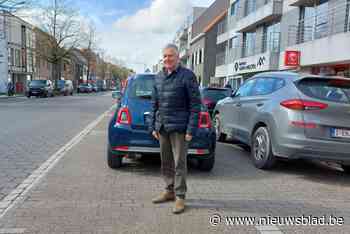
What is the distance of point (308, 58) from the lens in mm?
17266

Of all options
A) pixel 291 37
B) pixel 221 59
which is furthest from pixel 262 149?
pixel 221 59

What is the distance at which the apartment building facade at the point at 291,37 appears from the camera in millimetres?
15484

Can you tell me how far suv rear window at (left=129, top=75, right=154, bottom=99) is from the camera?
18.4 feet

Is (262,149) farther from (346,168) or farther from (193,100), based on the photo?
(193,100)

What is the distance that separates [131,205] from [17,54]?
51.1 m

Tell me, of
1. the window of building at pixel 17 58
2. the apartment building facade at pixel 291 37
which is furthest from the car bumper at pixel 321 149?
the window of building at pixel 17 58

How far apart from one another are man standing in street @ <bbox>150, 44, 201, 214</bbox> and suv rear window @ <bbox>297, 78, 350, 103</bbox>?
8.37 ft

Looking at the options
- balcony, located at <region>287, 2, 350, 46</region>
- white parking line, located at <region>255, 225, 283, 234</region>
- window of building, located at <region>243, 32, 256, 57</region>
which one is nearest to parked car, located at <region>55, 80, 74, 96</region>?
window of building, located at <region>243, 32, 256, 57</region>

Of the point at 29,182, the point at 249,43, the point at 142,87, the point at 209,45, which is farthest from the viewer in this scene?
the point at 209,45

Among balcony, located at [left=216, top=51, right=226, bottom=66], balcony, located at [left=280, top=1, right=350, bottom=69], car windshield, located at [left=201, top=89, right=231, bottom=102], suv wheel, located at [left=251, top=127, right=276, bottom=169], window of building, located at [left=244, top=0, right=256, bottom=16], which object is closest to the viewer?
suv wheel, located at [left=251, top=127, right=276, bottom=169]

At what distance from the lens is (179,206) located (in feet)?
12.9

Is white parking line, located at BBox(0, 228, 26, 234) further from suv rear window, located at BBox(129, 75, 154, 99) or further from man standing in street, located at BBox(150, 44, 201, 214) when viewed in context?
suv rear window, located at BBox(129, 75, 154, 99)

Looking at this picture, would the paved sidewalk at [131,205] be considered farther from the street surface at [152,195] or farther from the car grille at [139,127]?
the car grille at [139,127]

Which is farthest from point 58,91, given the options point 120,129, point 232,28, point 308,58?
point 120,129
